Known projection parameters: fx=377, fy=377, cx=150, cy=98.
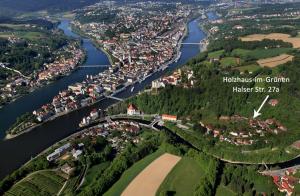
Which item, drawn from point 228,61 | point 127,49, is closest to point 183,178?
point 228,61

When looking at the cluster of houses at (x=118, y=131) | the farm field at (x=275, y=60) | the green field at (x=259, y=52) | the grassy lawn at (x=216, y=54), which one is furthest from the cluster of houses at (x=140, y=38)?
the cluster of houses at (x=118, y=131)

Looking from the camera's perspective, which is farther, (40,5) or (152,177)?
(40,5)

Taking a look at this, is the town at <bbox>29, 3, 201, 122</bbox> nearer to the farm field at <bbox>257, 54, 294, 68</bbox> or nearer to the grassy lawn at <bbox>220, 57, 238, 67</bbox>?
the grassy lawn at <bbox>220, 57, 238, 67</bbox>

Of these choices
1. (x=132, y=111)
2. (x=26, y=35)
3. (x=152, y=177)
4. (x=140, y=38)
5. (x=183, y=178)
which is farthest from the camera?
(x=26, y=35)

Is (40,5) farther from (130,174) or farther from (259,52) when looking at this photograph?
(130,174)

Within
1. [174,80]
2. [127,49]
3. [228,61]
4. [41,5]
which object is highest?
[41,5]

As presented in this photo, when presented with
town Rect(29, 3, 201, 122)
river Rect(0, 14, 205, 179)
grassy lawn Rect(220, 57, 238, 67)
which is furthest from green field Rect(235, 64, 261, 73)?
town Rect(29, 3, 201, 122)

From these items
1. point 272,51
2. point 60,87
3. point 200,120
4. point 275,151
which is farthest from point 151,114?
point 272,51
